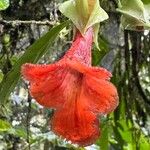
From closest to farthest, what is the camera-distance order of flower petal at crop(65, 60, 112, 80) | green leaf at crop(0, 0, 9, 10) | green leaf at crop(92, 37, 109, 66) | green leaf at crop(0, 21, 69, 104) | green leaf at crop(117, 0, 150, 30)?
flower petal at crop(65, 60, 112, 80) → green leaf at crop(117, 0, 150, 30) → green leaf at crop(0, 21, 69, 104) → green leaf at crop(0, 0, 9, 10) → green leaf at crop(92, 37, 109, 66)

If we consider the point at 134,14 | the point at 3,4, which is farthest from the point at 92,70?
the point at 3,4

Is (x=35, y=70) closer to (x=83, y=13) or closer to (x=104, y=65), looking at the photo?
(x=83, y=13)

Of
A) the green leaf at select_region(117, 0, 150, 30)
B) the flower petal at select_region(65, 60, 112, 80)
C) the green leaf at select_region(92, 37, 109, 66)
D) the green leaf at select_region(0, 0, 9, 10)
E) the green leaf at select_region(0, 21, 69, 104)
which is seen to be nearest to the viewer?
the flower petal at select_region(65, 60, 112, 80)

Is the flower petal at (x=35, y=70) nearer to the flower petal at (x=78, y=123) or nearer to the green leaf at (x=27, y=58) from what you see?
the flower petal at (x=78, y=123)

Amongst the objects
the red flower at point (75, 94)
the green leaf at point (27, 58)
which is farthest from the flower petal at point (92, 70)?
the green leaf at point (27, 58)

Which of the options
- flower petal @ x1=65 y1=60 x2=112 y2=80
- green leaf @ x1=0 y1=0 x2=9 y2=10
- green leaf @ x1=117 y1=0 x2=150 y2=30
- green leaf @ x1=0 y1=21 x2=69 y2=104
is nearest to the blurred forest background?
green leaf @ x1=0 y1=0 x2=9 y2=10

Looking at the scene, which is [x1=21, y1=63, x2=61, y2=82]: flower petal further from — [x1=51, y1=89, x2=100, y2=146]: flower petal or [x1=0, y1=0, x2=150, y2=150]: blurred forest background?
[x1=0, y1=0, x2=150, y2=150]: blurred forest background

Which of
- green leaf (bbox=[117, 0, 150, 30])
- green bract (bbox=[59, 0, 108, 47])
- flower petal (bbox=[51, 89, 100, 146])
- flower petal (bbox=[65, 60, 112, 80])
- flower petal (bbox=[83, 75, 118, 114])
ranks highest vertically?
green bract (bbox=[59, 0, 108, 47])

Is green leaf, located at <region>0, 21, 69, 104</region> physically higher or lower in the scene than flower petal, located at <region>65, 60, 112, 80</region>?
lower
